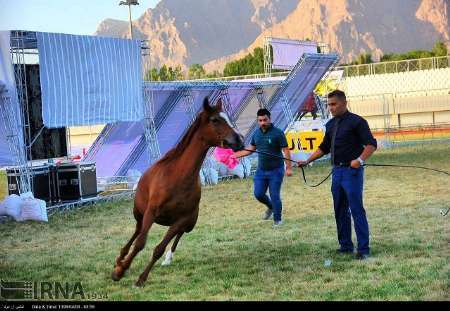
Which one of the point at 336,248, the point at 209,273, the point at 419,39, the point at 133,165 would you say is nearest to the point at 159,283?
the point at 209,273

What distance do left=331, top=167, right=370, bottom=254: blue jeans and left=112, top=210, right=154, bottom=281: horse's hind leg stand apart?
1577 millimetres

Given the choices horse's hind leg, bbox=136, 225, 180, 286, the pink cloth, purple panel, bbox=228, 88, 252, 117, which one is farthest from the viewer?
→ purple panel, bbox=228, 88, 252, 117

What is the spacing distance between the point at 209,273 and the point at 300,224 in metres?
2.59

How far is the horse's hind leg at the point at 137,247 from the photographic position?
4914 mm

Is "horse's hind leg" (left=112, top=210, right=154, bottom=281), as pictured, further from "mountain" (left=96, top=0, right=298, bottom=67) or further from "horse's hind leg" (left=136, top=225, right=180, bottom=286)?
"mountain" (left=96, top=0, right=298, bottom=67)

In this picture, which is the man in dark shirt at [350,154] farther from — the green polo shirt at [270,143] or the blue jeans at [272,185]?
the blue jeans at [272,185]

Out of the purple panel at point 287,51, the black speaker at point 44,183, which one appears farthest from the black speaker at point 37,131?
the purple panel at point 287,51

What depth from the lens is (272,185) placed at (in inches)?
303

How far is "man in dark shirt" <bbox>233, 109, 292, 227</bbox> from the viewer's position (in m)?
7.52

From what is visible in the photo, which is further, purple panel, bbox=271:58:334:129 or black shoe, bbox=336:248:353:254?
purple panel, bbox=271:58:334:129

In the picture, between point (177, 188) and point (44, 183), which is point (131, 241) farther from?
point (44, 183)

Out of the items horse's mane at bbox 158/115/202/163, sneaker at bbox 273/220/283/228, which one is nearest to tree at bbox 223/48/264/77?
sneaker at bbox 273/220/283/228

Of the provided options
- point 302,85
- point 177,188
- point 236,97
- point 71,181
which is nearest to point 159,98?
point 71,181

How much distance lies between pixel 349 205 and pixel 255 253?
0.96 metres
